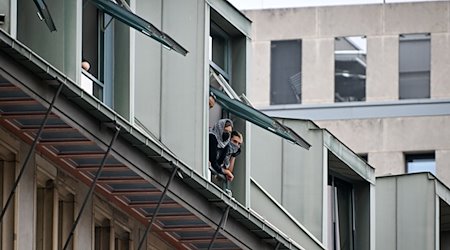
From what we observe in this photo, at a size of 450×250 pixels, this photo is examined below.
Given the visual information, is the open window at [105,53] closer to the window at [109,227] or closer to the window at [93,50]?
the window at [93,50]

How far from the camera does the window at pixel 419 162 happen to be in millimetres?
90812

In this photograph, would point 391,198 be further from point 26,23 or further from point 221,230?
point 26,23

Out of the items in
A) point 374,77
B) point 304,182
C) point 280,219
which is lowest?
point 280,219

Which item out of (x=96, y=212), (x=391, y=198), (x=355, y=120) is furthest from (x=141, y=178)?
(x=355, y=120)

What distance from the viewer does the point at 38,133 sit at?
37938 mm

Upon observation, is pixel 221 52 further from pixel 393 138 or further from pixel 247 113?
pixel 393 138

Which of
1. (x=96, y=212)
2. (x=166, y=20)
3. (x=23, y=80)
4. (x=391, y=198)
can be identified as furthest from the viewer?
(x=391, y=198)

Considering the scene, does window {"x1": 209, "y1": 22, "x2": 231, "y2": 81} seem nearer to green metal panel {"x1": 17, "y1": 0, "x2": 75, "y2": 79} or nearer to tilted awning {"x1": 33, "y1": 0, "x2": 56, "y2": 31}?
green metal panel {"x1": 17, "y1": 0, "x2": 75, "y2": 79}

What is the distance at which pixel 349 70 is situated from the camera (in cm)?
9244

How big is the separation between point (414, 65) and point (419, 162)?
3.66m

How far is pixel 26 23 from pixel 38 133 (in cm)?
248

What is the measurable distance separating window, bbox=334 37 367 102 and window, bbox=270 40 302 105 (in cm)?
154

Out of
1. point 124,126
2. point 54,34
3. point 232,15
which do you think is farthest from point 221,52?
point 54,34

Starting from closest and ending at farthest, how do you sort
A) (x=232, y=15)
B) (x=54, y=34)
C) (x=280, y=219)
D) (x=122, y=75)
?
(x=54, y=34) < (x=122, y=75) < (x=232, y=15) < (x=280, y=219)
